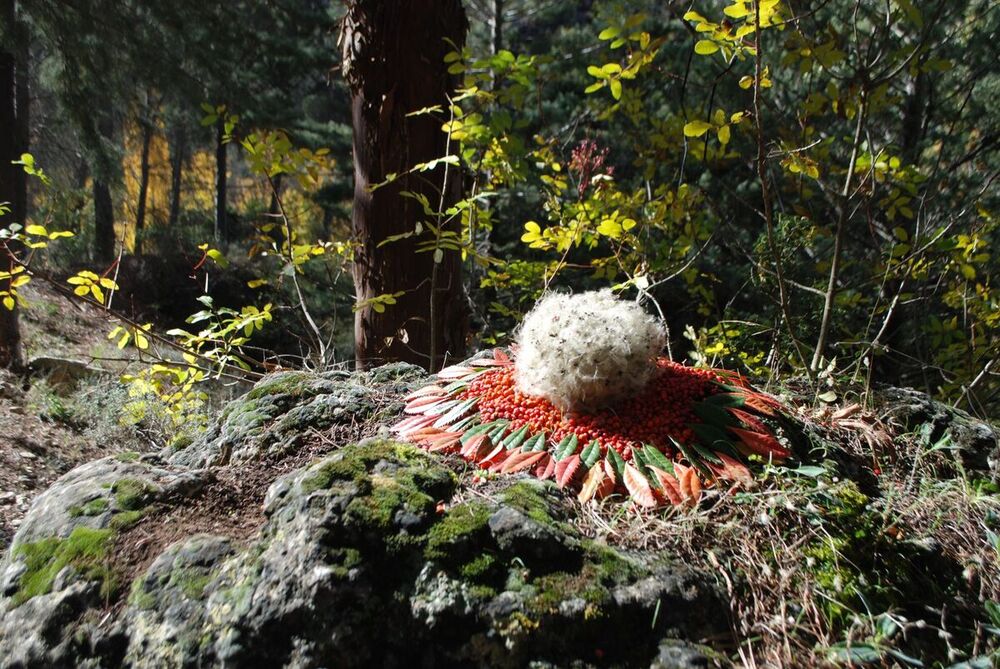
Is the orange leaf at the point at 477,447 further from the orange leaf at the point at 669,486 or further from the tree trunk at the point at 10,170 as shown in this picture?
the tree trunk at the point at 10,170

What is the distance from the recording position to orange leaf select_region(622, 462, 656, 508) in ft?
5.19

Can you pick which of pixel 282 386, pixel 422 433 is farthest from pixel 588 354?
pixel 282 386

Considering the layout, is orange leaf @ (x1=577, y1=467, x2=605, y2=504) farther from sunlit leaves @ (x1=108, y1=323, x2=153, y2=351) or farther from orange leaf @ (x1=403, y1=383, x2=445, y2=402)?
sunlit leaves @ (x1=108, y1=323, x2=153, y2=351)

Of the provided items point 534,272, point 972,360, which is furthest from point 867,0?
point 534,272

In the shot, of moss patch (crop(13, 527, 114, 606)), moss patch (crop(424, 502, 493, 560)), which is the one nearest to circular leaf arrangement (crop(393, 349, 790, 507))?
moss patch (crop(424, 502, 493, 560))

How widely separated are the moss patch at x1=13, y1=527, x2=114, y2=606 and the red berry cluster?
3.58ft

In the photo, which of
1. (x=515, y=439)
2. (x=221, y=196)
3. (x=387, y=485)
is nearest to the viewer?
(x=387, y=485)

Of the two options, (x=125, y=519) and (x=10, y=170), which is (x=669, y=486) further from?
(x=10, y=170)

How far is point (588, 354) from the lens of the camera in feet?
6.23

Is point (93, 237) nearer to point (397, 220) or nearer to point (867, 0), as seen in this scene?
point (397, 220)

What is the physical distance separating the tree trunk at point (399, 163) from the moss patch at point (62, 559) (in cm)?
168

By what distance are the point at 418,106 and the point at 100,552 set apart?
251 cm

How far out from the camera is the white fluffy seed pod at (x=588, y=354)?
1.91 m

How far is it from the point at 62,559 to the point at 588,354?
58.3 inches
